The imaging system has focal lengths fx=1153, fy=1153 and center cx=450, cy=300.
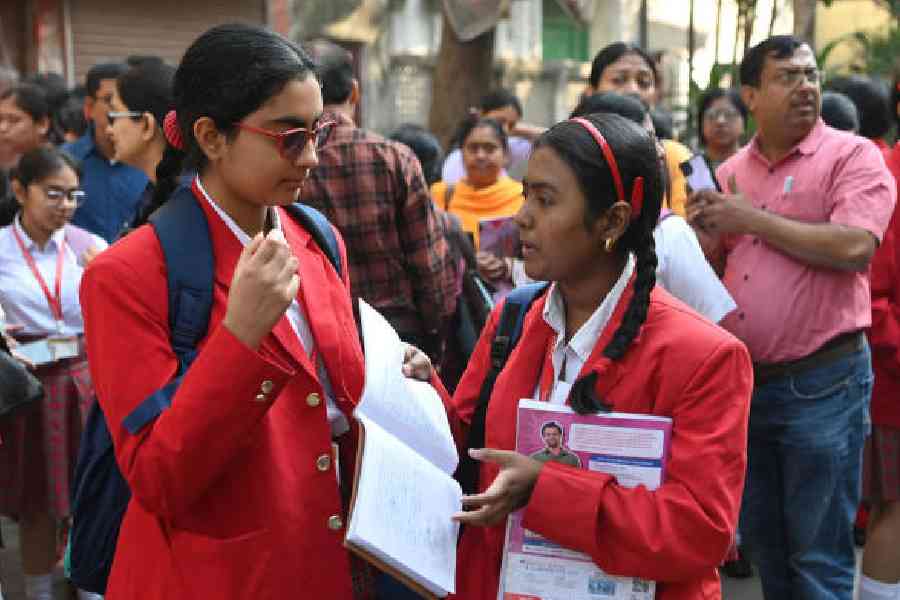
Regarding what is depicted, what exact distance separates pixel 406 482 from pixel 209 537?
37cm

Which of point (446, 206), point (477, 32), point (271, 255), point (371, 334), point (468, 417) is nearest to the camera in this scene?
point (271, 255)

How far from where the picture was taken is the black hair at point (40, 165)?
5031mm

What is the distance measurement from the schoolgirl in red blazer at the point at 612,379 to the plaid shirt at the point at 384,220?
2.11 metres

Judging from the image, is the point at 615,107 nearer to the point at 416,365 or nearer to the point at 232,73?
the point at 416,365

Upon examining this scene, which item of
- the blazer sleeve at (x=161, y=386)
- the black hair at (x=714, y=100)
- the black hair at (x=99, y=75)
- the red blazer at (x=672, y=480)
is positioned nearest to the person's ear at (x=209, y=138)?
the blazer sleeve at (x=161, y=386)

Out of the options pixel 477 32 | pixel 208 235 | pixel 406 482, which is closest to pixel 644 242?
pixel 406 482

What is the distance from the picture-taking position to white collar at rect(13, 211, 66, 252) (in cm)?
499

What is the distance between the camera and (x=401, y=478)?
2.09m

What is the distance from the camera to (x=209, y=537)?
6.88 feet

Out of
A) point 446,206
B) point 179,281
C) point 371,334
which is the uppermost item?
point 179,281

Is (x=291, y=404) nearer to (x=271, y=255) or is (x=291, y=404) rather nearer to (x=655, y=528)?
(x=271, y=255)

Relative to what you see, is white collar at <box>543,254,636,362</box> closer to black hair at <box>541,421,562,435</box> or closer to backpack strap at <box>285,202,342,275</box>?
black hair at <box>541,421,562,435</box>

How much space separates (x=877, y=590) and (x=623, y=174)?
8.81 ft

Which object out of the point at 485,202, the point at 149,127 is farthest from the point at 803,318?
the point at 485,202
